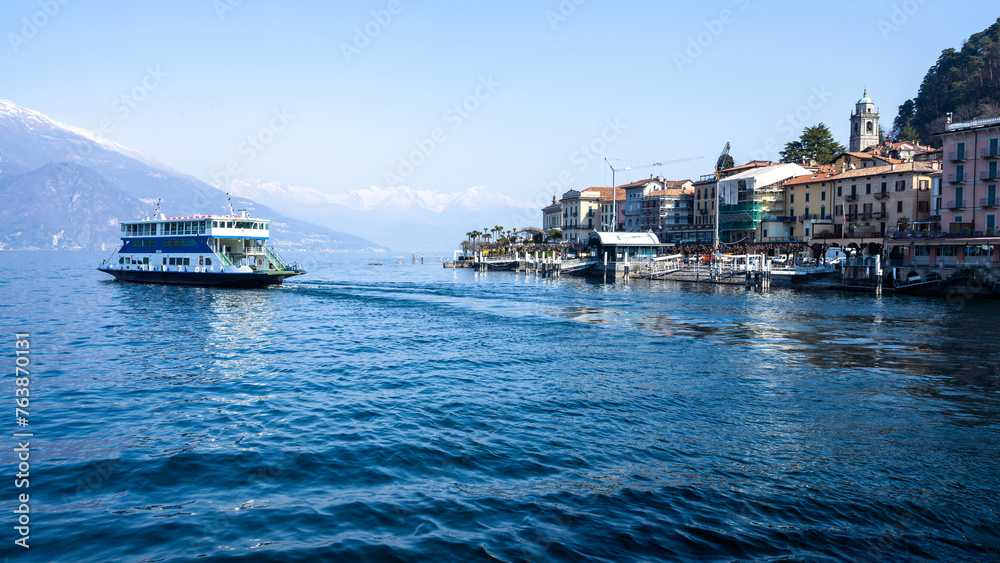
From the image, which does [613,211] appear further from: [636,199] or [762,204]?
[762,204]

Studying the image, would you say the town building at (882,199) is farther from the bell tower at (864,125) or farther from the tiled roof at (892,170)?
the bell tower at (864,125)

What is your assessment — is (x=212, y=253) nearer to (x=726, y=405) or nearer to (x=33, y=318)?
(x=33, y=318)

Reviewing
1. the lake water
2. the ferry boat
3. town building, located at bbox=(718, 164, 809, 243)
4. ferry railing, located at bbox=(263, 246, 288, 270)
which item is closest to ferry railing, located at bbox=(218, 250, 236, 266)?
the ferry boat

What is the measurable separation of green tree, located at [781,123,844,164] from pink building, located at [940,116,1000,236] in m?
49.7

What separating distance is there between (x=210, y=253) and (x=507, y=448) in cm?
5651

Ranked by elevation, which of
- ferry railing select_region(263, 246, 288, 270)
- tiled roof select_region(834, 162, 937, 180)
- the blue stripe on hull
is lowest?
the blue stripe on hull

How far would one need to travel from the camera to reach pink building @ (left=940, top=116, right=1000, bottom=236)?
5834 centimetres

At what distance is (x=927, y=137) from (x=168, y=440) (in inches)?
5290

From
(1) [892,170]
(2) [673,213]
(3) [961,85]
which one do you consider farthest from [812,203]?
(3) [961,85]

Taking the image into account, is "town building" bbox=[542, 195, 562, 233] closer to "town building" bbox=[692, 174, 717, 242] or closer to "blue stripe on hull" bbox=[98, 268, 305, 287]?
"town building" bbox=[692, 174, 717, 242]

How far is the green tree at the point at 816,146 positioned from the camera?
111375 millimetres

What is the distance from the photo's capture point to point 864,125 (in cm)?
11875

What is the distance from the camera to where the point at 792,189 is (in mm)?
91000

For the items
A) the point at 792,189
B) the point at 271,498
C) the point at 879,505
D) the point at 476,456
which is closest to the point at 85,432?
the point at 271,498
